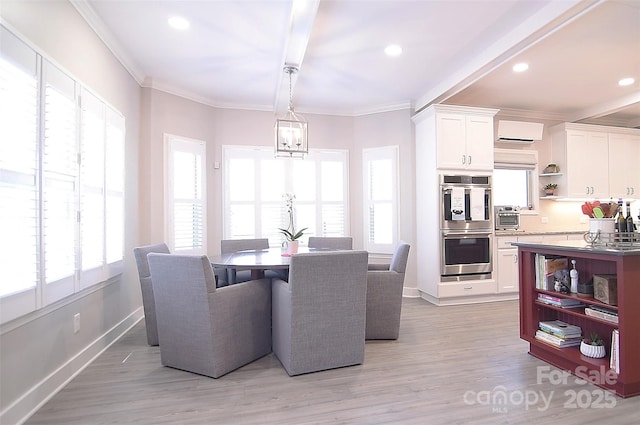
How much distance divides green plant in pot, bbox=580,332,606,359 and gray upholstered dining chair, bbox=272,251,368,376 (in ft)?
5.18

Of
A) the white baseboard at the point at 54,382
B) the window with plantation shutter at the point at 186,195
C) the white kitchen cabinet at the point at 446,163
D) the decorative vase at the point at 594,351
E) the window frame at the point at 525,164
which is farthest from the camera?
the window frame at the point at 525,164

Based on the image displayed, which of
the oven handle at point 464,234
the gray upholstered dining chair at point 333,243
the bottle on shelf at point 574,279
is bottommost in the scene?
the bottle on shelf at point 574,279

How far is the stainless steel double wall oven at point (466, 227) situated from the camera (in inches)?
167

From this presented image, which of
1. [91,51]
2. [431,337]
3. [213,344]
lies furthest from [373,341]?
[91,51]

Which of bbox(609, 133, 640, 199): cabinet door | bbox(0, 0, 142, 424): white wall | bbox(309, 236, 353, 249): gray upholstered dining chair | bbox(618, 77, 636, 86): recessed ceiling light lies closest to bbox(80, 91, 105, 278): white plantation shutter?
bbox(0, 0, 142, 424): white wall

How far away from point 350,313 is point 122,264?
2.38 m

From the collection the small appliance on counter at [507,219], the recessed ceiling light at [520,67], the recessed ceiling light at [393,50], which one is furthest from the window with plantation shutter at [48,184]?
the small appliance on counter at [507,219]

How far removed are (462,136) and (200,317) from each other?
3.87 m

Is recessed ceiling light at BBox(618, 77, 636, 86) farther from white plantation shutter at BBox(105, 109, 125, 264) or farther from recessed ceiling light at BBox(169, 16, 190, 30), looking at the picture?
white plantation shutter at BBox(105, 109, 125, 264)

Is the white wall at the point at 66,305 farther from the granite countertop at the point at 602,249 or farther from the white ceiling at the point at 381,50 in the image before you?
the granite countertop at the point at 602,249

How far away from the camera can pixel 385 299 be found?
2967 millimetres

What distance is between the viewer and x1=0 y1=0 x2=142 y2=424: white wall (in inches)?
70.4

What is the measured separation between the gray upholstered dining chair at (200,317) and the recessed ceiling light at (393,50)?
2.65m

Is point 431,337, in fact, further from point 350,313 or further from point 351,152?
point 351,152
